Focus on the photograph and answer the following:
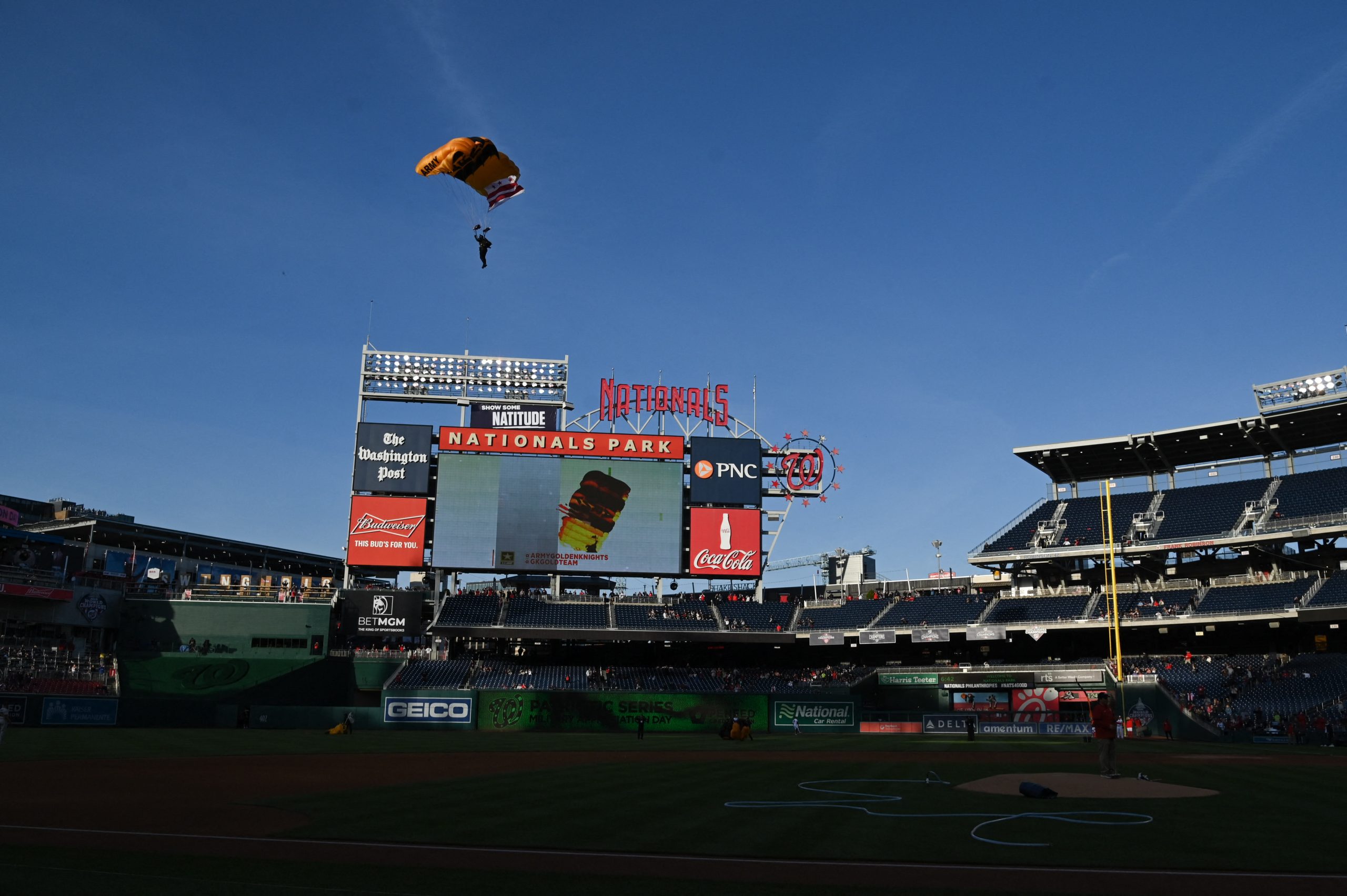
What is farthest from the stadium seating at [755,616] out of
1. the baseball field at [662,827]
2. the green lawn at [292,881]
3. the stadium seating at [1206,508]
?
the green lawn at [292,881]

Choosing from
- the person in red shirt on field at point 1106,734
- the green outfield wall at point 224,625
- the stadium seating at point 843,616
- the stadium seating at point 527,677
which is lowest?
the stadium seating at point 527,677

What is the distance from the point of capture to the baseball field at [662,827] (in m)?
9.84

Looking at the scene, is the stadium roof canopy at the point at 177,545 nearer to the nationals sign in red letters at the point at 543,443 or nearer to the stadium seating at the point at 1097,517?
the nationals sign in red letters at the point at 543,443

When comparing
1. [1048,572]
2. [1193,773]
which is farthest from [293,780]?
[1048,572]

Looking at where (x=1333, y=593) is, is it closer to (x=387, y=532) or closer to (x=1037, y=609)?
(x=1037, y=609)

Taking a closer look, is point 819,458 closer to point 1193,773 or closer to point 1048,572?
point 1048,572

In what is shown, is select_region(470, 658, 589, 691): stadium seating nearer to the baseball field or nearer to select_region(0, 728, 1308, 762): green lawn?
select_region(0, 728, 1308, 762): green lawn

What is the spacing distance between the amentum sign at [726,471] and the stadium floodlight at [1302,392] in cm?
3030

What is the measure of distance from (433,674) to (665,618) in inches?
608

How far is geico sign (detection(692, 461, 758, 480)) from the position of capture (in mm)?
63844

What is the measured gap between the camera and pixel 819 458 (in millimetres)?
67562

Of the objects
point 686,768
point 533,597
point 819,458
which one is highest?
point 819,458

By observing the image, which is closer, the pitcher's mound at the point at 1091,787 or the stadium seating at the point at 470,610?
the pitcher's mound at the point at 1091,787

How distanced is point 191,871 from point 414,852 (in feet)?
7.55
